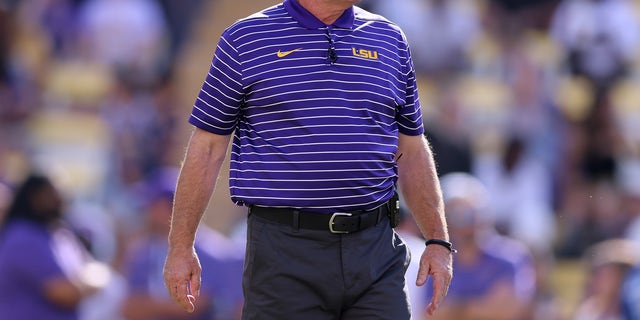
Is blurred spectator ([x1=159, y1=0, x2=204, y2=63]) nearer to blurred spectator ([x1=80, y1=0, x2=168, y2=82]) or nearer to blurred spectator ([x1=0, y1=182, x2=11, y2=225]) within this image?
blurred spectator ([x1=80, y1=0, x2=168, y2=82])

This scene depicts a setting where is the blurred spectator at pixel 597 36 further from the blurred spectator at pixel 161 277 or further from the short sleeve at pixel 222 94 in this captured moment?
the short sleeve at pixel 222 94

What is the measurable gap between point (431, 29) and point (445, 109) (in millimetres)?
920

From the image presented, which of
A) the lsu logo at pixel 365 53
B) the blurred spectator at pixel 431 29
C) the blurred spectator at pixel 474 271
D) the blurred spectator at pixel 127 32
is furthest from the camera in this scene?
the blurred spectator at pixel 127 32

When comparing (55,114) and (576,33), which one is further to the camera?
(55,114)

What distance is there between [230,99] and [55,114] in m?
9.78

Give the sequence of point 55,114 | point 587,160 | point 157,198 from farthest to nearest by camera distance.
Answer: point 55,114 < point 587,160 < point 157,198

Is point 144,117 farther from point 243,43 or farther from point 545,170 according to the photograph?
point 243,43

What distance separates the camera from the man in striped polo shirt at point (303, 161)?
4.25m

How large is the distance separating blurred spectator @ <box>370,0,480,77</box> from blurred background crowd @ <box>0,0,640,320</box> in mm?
14

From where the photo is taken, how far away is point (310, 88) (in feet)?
13.9

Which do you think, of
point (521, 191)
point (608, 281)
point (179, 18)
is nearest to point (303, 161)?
point (608, 281)

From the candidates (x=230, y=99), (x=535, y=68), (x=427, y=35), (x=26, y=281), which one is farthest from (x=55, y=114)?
(x=230, y=99)

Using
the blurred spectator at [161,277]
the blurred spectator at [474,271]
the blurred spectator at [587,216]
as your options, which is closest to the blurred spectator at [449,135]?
the blurred spectator at [587,216]

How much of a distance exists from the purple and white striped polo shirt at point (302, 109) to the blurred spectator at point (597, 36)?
27.4 feet
